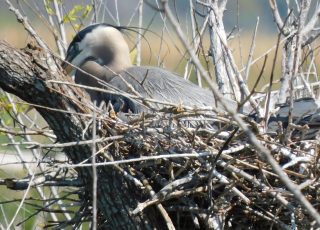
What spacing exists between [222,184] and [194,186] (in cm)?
12

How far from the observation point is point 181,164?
10.9 ft

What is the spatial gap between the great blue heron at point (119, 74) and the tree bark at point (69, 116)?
1.98ft

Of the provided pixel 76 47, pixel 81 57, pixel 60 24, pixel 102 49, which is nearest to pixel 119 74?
pixel 60 24

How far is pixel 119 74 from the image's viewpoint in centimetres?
396

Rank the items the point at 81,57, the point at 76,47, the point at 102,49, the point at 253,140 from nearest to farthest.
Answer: the point at 253,140
the point at 76,47
the point at 81,57
the point at 102,49

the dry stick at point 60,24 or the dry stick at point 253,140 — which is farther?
the dry stick at point 60,24

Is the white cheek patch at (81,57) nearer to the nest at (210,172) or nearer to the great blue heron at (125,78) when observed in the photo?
the great blue heron at (125,78)

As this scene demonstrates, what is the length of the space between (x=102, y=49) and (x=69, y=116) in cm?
183

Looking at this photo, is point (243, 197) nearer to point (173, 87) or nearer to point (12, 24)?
point (173, 87)

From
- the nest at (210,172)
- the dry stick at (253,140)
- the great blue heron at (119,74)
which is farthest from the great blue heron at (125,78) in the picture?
the dry stick at (253,140)

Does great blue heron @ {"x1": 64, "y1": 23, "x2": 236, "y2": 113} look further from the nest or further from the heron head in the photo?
the nest

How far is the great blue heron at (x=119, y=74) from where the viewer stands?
413 cm

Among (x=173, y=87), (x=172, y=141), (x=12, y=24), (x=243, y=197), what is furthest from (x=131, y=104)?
(x=12, y=24)

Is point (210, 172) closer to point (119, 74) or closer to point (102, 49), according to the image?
point (119, 74)
